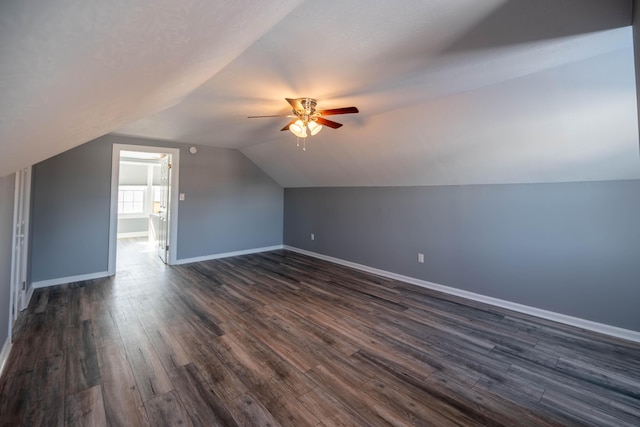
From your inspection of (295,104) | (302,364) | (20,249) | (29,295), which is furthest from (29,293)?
(295,104)

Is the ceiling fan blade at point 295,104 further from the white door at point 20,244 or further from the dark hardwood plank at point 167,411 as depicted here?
the white door at point 20,244

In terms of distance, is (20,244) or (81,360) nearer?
(81,360)

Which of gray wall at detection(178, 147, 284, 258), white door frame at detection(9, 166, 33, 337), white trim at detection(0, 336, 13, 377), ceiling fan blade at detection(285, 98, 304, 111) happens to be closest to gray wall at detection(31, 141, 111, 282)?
white door frame at detection(9, 166, 33, 337)

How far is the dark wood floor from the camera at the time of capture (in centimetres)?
168

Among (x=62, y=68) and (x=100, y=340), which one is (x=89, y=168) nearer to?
(x=100, y=340)

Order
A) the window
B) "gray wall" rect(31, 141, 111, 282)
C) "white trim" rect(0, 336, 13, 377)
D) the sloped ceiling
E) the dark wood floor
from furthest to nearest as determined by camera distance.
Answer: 1. the window
2. "gray wall" rect(31, 141, 111, 282)
3. "white trim" rect(0, 336, 13, 377)
4. the dark wood floor
5. the sloped ceiling

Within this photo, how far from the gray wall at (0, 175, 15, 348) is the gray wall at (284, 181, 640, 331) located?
4192 millimetres

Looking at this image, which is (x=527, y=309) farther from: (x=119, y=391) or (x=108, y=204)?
(x=108, y=204)

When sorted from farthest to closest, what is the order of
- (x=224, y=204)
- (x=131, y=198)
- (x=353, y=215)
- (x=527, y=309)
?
(x=131, y=198) < (x=224, y=204) < (x=353, y=215) < (x=527, y=309)

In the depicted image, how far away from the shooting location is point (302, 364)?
7.04ft

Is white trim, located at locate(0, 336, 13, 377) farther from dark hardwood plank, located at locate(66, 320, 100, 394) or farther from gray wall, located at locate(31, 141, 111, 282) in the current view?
gray wall, located at locate(31, 141, 111, 282)

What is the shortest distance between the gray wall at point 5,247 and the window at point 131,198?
21.3 ft

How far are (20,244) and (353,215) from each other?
428 centimetres

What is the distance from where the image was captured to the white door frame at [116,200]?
4113mm
